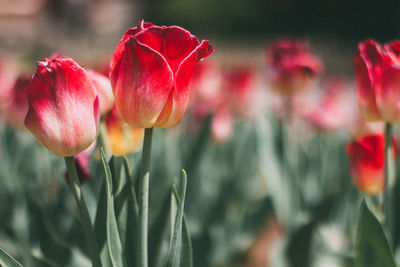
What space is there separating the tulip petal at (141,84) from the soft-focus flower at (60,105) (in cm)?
4

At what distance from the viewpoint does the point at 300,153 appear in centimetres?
159

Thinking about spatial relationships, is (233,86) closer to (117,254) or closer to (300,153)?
(300,153)

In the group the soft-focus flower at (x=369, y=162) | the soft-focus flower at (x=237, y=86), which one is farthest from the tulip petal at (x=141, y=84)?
the soft-focus flower at (x=237, y=86)

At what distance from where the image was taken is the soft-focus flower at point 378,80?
2.12 ft

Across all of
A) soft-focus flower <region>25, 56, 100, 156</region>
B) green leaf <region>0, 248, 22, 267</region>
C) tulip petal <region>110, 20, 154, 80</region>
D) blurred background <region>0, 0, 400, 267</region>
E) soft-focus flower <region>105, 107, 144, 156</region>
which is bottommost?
blurred background <region>0, 0, 400, 267</region>

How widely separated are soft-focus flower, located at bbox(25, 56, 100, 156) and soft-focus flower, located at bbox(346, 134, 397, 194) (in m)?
0.50

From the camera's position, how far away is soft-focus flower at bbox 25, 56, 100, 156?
0.48m

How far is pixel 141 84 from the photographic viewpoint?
1.62ft

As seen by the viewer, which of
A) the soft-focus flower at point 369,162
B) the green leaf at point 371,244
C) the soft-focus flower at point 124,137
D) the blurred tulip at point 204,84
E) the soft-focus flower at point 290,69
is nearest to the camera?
the green leaf at point 371,244

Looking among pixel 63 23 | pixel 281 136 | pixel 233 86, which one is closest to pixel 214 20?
pixel 63 23

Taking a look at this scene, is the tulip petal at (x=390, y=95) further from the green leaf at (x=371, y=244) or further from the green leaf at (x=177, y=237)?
the green leaf at (x=177, y=237)

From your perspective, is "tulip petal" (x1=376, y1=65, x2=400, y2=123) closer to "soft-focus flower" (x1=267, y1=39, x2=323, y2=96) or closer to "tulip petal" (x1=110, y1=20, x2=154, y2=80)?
"tulip petal" (x1=110, y1=20, x2=154, y2=80)

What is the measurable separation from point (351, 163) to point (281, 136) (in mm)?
418

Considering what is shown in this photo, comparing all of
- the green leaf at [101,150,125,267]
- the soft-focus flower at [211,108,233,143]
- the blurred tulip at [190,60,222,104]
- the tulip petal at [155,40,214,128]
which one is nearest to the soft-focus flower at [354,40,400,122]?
the tulip petal at [155,40,214,128]
